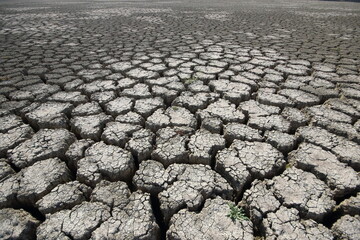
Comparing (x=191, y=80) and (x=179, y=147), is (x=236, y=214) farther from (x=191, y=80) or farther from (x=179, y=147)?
(x=191, y=80)

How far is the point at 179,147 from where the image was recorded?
56.7 inches

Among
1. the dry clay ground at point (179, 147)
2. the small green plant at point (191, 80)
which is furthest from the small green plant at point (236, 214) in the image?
the small green plant at point (191, 80)

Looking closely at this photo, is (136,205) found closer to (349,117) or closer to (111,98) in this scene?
(111,98)

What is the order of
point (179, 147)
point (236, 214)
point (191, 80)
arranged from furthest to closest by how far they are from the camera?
point (191, 80) < point (179, 147) < point (236, 214)

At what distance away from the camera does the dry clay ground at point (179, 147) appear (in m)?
1.02

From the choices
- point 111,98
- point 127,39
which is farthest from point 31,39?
point 111,98

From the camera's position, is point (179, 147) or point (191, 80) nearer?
point (179, 147)

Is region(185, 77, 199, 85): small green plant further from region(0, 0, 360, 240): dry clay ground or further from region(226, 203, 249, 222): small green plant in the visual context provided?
region(226, 203, 249, 222): small green plant

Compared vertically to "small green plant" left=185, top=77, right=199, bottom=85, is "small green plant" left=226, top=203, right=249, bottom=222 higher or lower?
lower

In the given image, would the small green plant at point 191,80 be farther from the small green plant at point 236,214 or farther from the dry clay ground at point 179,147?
the small green plant at point 236,214

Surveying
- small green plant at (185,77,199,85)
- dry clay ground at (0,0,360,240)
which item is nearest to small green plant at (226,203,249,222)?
dry clay ground at (0,0,360,240)

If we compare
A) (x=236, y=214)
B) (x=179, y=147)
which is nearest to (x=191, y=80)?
(x=179, y=147)

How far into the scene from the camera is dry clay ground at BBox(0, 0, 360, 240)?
102cm

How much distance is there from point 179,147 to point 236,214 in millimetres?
540
